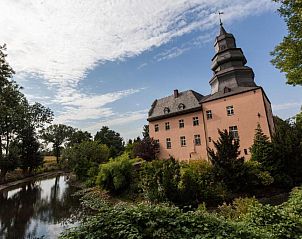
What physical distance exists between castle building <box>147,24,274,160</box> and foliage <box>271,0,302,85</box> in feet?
39.2

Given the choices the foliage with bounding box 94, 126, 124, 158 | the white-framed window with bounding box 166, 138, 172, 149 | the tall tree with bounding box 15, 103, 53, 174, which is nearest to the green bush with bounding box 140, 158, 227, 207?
the white-framed window with bounding box 166, 138, 172, 149

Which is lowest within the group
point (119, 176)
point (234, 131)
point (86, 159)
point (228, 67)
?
point (119, 176)

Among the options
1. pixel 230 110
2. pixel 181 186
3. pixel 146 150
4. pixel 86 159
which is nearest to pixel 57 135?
pixel 86 159

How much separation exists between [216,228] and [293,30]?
10215mm

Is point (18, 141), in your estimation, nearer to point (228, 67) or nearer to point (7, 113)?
point (7, 113)

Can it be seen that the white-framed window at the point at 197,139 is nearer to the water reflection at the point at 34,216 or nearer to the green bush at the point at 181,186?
the green bush at the point at 181,186

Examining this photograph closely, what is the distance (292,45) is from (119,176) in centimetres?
1525

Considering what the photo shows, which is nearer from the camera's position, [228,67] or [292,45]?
[292,45]

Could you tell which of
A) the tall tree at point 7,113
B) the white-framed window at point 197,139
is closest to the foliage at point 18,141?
the tall tree at point 7,113

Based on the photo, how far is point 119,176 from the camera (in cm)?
1827

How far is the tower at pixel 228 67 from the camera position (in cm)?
2427

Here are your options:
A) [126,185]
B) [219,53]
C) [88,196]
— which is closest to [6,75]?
[88,196]

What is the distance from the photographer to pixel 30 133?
41.8 meters

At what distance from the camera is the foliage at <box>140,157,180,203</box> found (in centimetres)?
1372
